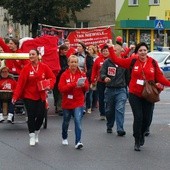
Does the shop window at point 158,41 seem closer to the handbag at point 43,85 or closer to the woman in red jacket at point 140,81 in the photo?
the handbag at point 43,85

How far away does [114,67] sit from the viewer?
12.6 meters

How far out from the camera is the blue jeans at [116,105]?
40.0 feet

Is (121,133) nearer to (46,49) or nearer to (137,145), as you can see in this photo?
(137,145)

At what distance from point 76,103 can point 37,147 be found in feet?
3.39

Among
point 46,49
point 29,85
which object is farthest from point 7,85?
point 29,85

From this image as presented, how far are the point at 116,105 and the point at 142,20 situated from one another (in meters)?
45.1

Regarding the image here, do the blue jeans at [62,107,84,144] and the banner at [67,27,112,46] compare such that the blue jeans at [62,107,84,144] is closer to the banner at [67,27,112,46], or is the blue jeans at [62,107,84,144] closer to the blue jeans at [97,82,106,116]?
the blue jeans at [97,82,106,116]

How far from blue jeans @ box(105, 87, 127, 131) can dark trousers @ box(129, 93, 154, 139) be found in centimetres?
155

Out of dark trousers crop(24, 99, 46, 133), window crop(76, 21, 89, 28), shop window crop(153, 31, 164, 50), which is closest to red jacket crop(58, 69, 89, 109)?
dark trousers crop(24, 99, 46, 133)

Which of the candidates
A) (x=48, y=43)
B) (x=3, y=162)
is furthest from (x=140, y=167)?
(x=48, y=43)

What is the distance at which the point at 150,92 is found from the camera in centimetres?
1019

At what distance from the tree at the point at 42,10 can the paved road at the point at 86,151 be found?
48.9 meters

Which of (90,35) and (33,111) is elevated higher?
(90,35)

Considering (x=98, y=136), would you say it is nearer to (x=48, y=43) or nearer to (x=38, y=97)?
(x=38, y=97)
